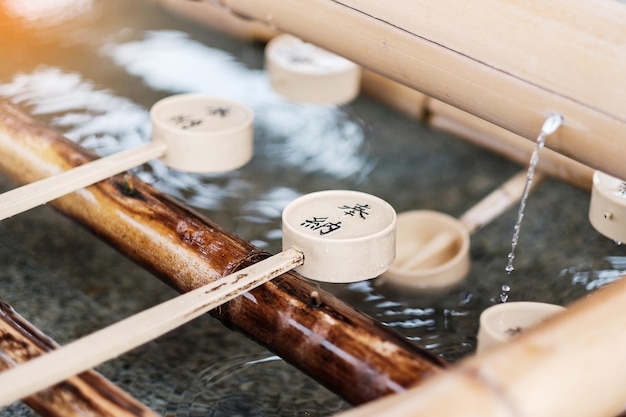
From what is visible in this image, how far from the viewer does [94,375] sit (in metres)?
2.08

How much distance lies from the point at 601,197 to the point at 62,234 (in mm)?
2121

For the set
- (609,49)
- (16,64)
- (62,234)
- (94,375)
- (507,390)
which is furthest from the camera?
(16,64)

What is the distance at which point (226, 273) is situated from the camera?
2.47 metres

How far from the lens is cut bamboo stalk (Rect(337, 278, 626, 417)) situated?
1.64m

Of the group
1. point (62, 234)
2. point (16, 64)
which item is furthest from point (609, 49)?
point (16, 64)

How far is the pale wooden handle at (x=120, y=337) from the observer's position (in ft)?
6.03

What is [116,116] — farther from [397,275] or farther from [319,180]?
[397,275]

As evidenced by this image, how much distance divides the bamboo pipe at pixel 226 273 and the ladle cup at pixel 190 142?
0.08 m

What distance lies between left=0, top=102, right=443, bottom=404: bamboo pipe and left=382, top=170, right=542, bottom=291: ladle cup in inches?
36.6

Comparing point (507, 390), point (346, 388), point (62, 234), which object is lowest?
point (62, 234)

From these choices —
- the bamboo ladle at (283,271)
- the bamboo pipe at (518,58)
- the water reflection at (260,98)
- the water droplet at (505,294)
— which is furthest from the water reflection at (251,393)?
the water reflection at (260,98)

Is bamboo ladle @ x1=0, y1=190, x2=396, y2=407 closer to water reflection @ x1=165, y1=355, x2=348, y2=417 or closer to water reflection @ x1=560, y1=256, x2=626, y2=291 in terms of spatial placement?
water reflection @ x1=165, y1=355, x2=348, y2=417

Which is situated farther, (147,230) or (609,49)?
(147,230)

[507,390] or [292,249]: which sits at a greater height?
[507,390]
